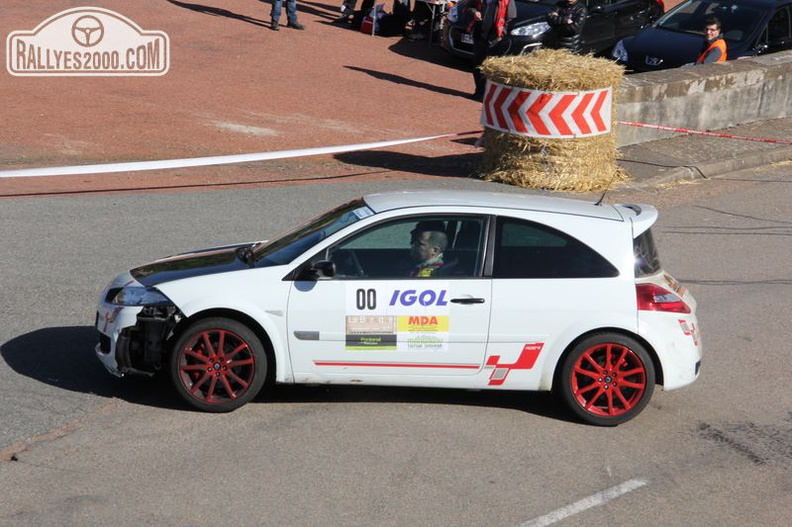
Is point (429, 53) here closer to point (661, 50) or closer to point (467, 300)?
point (661, 50)

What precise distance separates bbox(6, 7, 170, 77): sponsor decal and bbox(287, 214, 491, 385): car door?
1330 centimetres

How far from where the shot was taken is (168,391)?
7543 millimetres

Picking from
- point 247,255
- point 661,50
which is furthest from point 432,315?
point 661,50

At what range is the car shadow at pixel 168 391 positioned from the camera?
7.45m

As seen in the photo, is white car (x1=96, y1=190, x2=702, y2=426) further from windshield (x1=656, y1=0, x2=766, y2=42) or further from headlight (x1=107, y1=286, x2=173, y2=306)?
windshield (x1=656, y1=0, x2=766, y2=42)

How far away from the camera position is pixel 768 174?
15594 millimetres

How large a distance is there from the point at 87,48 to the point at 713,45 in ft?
38.2

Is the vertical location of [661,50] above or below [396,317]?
above

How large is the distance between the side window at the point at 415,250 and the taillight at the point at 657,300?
112 cm

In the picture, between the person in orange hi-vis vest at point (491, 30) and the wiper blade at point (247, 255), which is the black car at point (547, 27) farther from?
the wiper blade at point (247, 255)

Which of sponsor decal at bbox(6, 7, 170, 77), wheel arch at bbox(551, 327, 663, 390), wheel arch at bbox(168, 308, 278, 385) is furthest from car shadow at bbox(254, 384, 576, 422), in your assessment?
sponsor decal at bbox(6, 7, 170, 77)

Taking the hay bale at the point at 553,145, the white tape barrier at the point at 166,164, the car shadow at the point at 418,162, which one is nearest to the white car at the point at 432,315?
the white tape barrier at the point at 166,164

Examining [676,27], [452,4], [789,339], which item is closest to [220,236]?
[789,339]

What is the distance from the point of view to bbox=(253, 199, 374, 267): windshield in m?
7.32
